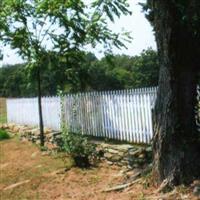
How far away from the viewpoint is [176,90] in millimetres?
7945

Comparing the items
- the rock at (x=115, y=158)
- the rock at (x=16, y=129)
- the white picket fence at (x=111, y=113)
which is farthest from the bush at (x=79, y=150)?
the rock at (x=16, y=129)

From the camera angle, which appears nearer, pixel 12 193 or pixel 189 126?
pixel 189 126

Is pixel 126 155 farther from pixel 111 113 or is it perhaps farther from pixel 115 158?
pixel 111 113

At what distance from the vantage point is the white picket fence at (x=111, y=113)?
11.8 m

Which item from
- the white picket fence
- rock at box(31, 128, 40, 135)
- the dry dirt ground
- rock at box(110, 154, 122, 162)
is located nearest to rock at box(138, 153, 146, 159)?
the dry dirt ground

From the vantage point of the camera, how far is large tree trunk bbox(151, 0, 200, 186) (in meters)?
7.88

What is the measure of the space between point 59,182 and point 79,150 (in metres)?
1.24

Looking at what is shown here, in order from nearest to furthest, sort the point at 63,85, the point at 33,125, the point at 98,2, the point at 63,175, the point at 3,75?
1. the point at 63,175
2. the point at 98,2
3. the point at 63,85
4. the point at 33,125
5. the point at 3,75

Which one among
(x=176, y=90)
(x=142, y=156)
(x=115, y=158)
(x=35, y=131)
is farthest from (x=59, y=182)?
(x=35, y=131)

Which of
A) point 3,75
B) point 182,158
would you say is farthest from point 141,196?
point 3,75

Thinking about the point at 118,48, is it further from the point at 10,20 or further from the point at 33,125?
the point at 33,125

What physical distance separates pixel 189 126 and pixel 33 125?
489 inches

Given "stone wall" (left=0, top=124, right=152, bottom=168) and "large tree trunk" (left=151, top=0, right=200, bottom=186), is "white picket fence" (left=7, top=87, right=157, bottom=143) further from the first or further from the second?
"large tree trunk" (left=151, top=0, right=200, bottom=186)

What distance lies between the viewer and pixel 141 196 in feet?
25.8
